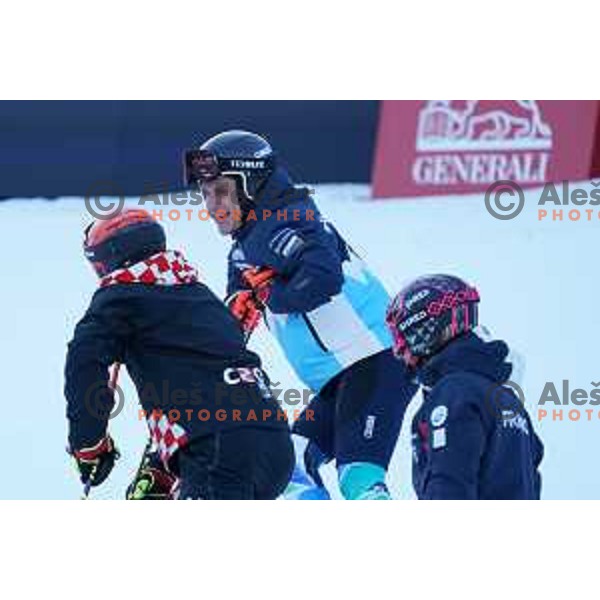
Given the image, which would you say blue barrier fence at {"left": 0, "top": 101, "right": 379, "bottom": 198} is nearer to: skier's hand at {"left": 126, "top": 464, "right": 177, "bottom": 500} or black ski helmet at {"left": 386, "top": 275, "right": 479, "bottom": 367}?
skier's hand at {"left": 126, "top": 464, "right": 177, "bottom": 500}

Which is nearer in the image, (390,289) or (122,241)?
(122,241)

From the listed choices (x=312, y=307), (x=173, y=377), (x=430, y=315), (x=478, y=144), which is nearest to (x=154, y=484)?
(x=173, y=377)

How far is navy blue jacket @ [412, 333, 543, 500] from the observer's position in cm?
372

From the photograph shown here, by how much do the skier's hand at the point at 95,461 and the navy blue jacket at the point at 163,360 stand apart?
0.03 meters

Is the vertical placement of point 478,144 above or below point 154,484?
above

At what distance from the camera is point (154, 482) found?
4.64 m

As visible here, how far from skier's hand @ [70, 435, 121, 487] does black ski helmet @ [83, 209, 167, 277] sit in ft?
1.52

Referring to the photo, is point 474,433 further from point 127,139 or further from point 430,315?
point 127,139

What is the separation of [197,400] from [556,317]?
3.17 metres

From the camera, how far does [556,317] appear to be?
7.16 metres

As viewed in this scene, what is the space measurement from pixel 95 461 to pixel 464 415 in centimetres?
112

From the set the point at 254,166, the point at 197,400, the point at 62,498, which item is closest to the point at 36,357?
the point at 62,498

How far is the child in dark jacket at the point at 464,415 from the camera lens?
372cm

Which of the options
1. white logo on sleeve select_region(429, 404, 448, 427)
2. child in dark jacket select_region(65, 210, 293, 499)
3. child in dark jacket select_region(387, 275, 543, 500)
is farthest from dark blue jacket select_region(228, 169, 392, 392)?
white logo on sleeve select_region(429, 404, 448, 427)
